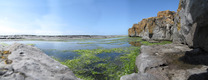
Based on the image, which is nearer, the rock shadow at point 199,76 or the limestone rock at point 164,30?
the rock shadow at point 199,76

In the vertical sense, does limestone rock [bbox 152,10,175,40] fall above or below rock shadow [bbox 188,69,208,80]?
above

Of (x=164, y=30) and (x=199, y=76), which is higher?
(x=164, y=30)

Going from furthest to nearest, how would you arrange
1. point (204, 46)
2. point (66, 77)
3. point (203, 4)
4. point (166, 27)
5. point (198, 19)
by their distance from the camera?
point (166, 27)
point (204, 46)
point (198, 19)
point (203, 4)
point (66, 77)

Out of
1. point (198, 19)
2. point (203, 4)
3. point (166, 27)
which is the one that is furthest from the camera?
point (166, 27)

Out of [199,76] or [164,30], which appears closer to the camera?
[199,76]

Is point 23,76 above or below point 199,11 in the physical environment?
below

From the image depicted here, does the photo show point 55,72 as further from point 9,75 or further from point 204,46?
point 204,46

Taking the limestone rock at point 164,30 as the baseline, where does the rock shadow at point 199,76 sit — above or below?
below

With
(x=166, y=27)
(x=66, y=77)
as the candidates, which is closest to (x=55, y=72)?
(x=66, y=77)

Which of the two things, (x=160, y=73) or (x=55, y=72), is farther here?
(x=160, y=73)

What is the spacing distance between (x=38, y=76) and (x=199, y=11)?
7246mm

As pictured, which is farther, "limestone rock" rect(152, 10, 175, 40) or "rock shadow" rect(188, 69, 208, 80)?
"limestone rock" rect(152, 10, 175, 40)

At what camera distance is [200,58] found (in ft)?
24.0

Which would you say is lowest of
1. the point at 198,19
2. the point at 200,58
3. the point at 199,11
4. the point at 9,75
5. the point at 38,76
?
the point at 200,58
